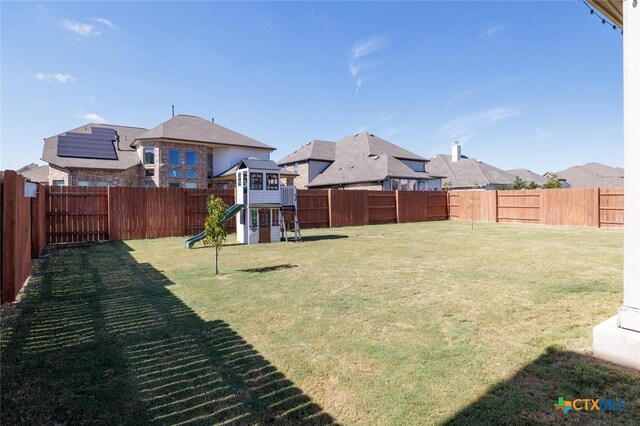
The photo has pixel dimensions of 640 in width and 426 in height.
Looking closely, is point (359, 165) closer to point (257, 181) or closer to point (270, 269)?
point (257, 181)

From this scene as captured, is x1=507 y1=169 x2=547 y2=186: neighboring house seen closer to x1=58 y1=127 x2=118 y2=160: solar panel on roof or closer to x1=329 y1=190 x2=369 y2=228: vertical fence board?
x1=329 y1=190 x2=369 y2=228: vertical fence board

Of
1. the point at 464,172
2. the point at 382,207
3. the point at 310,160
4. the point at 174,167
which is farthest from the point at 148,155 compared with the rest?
the point at 464,172

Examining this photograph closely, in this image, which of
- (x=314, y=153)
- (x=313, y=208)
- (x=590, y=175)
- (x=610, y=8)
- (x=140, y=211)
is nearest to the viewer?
(x=610, y=8)

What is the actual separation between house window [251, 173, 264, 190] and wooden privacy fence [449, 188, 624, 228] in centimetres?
1436

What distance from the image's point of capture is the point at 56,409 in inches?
116

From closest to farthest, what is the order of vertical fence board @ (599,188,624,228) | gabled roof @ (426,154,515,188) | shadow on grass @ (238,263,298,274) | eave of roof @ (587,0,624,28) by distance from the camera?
1. eave of roof @ (587,0,624,28)
2. shadow on grass @ (238,263,298,274)
3. vertical fence board @ (599,188,624,228)
4. gabled roof @ (426,154,515,188)

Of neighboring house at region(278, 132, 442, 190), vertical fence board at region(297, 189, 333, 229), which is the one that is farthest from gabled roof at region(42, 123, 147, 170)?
neighboring house at region(278, 132, 442, 190)

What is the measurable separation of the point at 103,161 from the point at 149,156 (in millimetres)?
3580

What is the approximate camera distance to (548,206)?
22.0 meters

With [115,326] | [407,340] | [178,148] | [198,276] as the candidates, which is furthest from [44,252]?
[178,148]

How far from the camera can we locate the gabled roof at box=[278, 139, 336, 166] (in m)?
40.5

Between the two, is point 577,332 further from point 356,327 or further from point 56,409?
point 56,409

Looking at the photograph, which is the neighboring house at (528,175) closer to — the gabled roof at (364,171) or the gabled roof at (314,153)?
the gabled roof at (364,171)

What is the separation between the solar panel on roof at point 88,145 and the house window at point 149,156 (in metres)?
2.83
